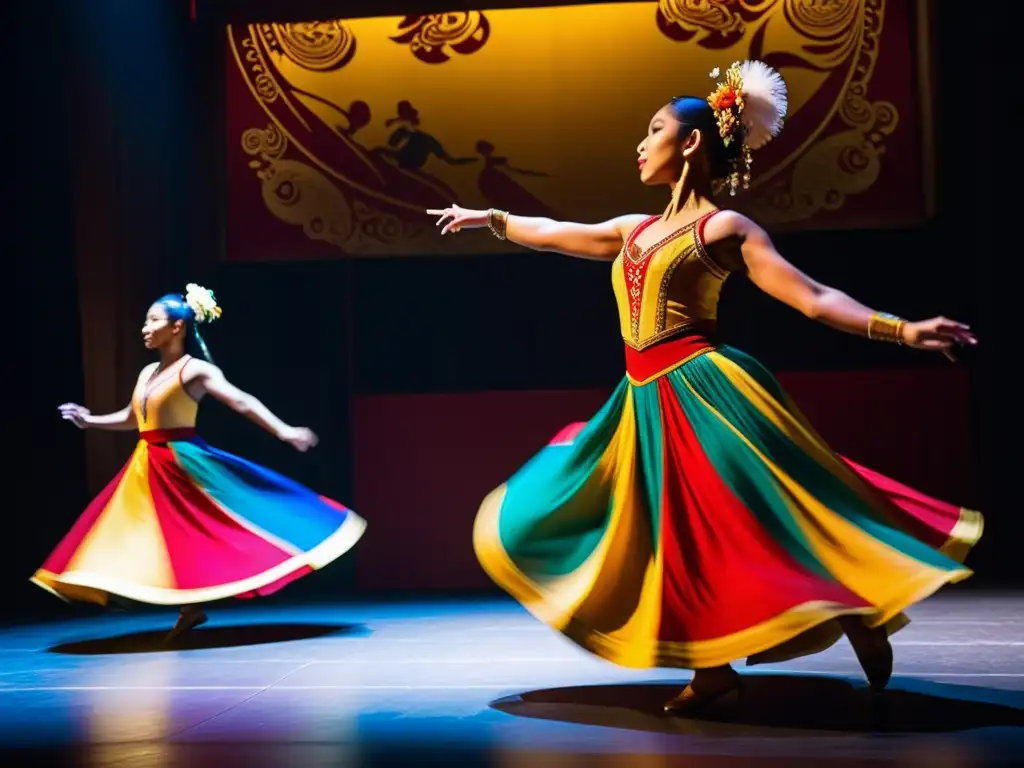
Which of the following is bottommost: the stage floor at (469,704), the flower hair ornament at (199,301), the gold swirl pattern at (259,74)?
the stage floor at (469,704)

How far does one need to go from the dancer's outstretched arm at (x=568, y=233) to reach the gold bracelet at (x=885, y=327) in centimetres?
58

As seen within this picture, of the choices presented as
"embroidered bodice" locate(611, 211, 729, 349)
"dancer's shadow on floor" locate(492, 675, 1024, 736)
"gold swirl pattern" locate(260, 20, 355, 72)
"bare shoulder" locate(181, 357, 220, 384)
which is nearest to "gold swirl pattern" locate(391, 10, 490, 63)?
"gold swirl pattern" locate(260, 20, 355, 72)

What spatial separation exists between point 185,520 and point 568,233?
175 centimetres

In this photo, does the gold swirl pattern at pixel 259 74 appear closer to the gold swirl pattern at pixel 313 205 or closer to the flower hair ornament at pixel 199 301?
the gold swirl pattern at pixel 313 205

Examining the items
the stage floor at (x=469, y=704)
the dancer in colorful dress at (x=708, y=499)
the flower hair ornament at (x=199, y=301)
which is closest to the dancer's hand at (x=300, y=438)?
the stage floor at (x=469, y=704)

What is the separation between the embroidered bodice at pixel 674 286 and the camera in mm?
2609

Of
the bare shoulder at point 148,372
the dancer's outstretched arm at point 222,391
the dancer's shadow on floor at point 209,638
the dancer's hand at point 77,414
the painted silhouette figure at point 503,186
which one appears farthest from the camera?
the painted silhouette figure at point 503,186

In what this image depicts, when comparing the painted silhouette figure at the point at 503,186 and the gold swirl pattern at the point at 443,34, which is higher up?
the gold swirl pattern at the point at 443,34

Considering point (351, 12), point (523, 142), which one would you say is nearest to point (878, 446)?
point (523, 142)

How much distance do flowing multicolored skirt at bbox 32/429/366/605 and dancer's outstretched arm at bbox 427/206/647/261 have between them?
131 cm

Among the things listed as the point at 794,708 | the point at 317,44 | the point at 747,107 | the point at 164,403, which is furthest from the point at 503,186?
the point at 794,708

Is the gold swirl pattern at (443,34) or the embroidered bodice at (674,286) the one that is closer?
the embroidered bodice at (674,286)

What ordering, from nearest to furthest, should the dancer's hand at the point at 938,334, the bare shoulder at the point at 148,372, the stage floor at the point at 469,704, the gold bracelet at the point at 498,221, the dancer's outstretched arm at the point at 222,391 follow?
the stage floor at the point at 469,704 → the dancer's hand at the point at 938,334 → the gold bracelet at the point at 498,221 → the dancer's outstretched arm at the point at 222,391 → the bare shoulder at the point at 148,372

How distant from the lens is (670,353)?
2.61m
